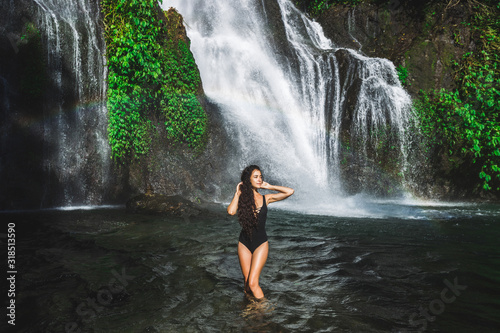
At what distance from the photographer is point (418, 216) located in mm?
9930

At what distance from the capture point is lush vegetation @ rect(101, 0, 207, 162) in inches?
440

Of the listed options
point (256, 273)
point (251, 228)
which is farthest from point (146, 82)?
point (256, 273)

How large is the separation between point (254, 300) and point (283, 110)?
1193 cm

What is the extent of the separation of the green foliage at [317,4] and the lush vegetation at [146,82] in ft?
29.2

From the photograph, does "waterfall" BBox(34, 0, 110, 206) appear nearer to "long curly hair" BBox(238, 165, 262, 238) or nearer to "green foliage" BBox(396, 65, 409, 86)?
"long curly hair" BBox(238, 165, 262, 238)

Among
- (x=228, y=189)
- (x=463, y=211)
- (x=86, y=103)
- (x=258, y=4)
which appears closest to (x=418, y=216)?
(x=463, y=211)

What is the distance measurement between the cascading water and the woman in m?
9.00

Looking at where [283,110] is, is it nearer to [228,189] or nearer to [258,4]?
[228,189]

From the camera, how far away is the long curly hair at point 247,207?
13.9 ft
